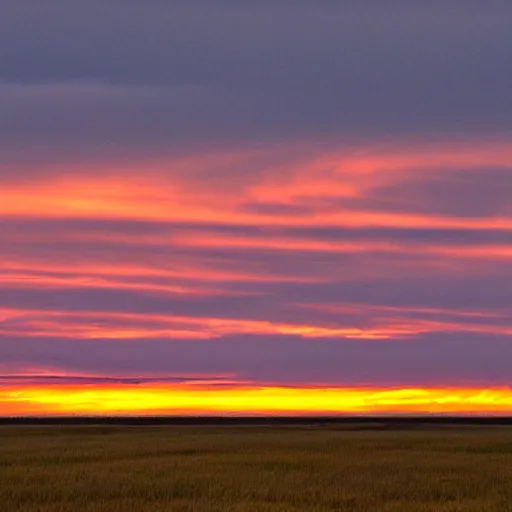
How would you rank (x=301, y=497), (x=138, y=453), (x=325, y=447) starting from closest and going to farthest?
(x=301, y=497)
(x=138, y=453)
(x=325, y=447)

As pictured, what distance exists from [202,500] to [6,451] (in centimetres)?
1982

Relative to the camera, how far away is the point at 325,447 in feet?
134

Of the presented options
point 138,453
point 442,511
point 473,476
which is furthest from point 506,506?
point 138,453

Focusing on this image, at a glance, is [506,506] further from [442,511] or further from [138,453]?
[138,453]

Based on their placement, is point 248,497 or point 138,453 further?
point 138,453

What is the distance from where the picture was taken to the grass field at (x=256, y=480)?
71.5 ft

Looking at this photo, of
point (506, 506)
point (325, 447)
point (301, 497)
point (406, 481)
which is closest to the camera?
point (506, 506)

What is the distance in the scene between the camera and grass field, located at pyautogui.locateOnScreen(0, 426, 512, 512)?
21797 mm

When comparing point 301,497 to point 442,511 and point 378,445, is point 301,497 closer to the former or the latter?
point 442,511

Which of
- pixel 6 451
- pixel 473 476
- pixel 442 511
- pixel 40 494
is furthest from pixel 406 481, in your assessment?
pixel 6 451

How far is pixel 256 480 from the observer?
26.4 meters

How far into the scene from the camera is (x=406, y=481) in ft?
86.9

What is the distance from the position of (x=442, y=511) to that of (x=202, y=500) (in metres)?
5.31

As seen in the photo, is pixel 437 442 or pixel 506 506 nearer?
pixel 506 506
